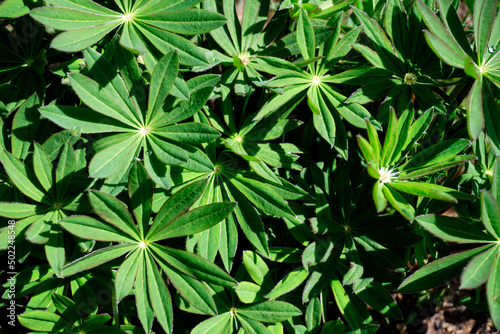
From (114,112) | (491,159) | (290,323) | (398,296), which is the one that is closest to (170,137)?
(114,112)

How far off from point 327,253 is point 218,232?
485mm

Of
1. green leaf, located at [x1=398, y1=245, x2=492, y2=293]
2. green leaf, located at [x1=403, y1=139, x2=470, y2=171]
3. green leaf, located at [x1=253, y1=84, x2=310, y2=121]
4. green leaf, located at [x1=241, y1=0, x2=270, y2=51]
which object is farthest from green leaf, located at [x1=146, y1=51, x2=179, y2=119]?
green leaf, located at [x1=398, y1=245, x2=492, y2=293]

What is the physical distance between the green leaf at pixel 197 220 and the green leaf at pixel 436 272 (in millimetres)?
735

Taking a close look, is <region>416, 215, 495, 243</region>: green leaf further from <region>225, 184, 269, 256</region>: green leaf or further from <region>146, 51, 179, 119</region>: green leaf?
<region>146, 51, 179, 119</region>: green leaf

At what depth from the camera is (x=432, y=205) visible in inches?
73.1

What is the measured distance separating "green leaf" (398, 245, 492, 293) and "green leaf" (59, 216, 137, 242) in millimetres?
1084

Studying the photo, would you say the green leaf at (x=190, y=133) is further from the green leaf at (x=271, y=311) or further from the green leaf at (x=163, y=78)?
the green leaf at (x=271, y=311)

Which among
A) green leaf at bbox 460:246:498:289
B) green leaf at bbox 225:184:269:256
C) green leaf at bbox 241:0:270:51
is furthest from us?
green leaf at bbox 241:0:270:51

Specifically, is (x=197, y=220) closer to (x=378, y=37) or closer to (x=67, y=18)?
(x=67, y=18)

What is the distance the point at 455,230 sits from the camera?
→ 1.49 meters

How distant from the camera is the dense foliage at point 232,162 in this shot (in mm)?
1479

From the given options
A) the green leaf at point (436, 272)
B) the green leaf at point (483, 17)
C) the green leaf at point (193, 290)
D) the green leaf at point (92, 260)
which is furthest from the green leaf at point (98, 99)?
the green leaf at point (483, 17)

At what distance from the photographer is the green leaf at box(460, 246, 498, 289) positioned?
134 centimetres

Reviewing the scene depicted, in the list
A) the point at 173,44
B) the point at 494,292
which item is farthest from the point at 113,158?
the point at 494,292
